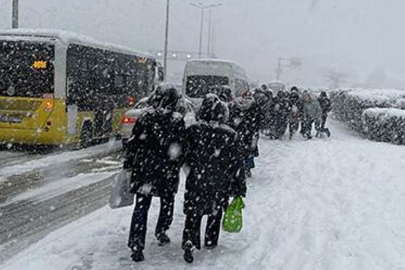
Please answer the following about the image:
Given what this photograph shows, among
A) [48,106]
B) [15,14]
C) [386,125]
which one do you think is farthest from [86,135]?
[386,125]

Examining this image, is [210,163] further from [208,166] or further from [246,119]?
[246,119]

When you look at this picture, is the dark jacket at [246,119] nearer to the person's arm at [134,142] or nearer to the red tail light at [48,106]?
the person's arm at [134,142]

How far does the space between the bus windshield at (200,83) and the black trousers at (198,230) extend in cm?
1849

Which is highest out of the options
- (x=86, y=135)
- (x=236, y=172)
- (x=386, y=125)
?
(x=236, y=172)

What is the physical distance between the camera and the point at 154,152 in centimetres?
631

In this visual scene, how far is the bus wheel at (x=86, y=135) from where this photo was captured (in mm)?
16891

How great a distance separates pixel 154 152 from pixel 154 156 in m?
0.04

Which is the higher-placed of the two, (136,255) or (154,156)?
(154,156)

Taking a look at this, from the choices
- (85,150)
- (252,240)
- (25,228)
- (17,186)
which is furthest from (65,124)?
(252,240)

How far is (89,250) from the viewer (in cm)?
676

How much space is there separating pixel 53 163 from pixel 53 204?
4.64m

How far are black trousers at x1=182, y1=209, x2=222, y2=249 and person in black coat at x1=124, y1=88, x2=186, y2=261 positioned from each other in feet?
1.24

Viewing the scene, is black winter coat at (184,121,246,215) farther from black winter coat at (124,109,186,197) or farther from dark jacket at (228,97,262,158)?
dark jacket at (228,97,262,158)

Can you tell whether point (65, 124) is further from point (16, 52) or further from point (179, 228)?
point (179, 228)
